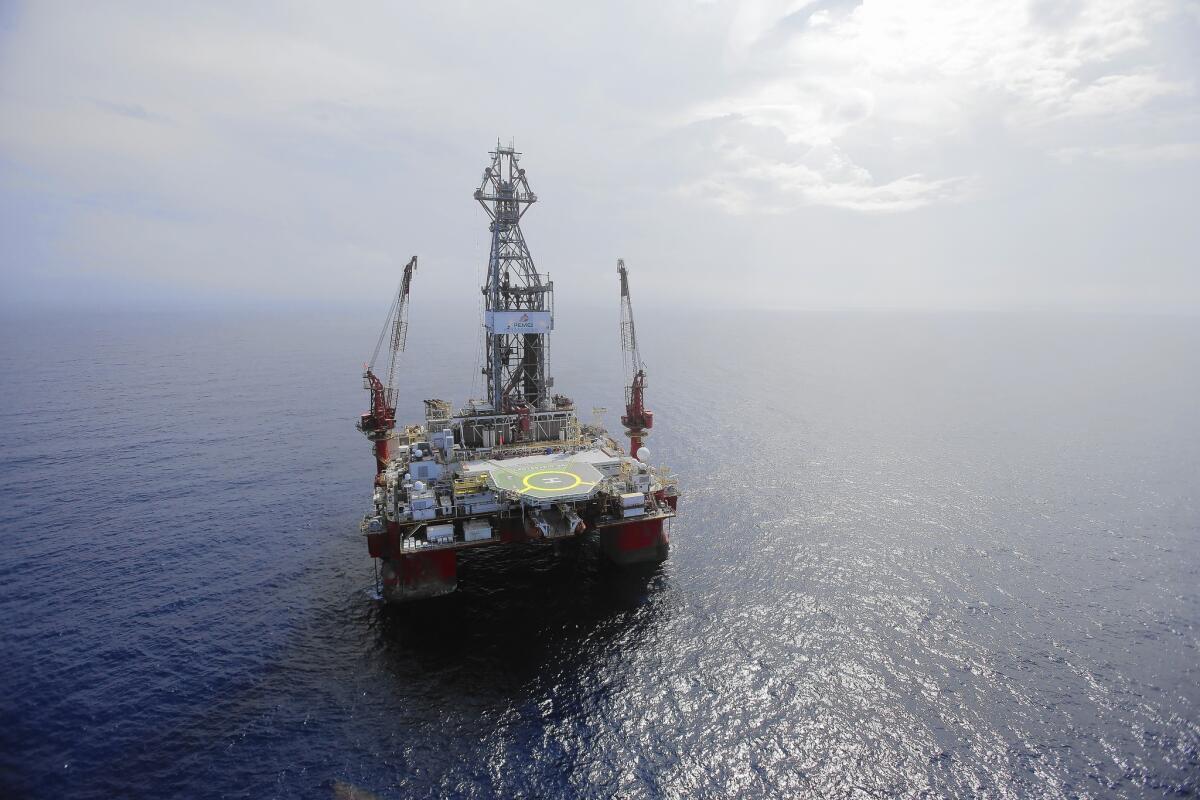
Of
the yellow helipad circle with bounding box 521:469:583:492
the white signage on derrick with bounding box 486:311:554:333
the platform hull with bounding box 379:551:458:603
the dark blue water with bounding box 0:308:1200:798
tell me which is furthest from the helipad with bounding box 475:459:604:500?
the white signage on derrick with bounding box 486:311:554:333

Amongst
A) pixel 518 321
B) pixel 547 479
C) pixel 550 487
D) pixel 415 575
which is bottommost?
pixel 415 575

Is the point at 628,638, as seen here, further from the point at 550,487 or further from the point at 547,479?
the point at 547,479

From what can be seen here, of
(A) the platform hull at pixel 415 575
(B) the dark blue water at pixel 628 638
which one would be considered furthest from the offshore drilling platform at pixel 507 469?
(B) the dark blue water at pixel 628 638

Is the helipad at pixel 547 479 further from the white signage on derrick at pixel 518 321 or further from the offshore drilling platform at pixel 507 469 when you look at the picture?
the white signage on derrick at pixel 518 321

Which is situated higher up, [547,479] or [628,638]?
[547,479]

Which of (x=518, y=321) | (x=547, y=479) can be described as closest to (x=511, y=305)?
(x=518, y=321)
